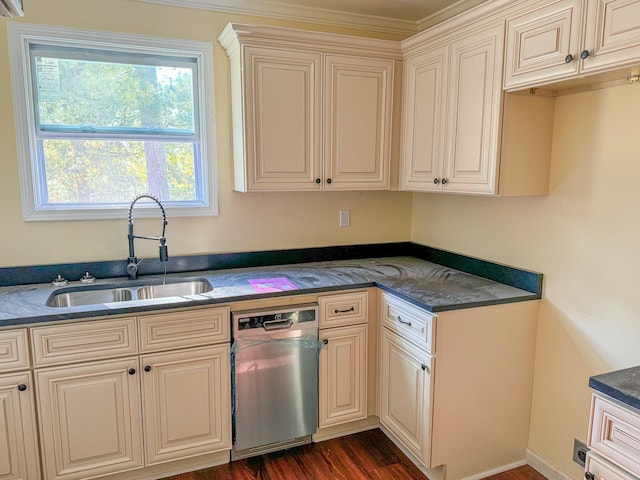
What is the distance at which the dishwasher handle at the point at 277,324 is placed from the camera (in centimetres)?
225

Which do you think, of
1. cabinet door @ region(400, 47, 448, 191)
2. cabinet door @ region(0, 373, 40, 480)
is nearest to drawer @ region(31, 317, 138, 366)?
cabinet door @ region(0, 373, 40, 480)

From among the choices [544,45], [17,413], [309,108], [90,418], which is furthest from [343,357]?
[544,45]

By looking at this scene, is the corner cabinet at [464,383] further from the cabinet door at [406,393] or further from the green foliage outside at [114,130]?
the green foliage outside at [114,130]

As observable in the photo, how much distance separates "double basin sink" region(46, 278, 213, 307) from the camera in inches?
91.2

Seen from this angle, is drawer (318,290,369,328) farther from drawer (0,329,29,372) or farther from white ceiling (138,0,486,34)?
white ceiling (138,0,486,34)

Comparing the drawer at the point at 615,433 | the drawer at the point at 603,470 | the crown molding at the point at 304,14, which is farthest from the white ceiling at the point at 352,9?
the drawer at the point at 603,470

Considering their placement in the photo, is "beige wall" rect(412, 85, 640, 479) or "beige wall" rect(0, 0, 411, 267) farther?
"beige wall" rect(0, 0, 411, 267)

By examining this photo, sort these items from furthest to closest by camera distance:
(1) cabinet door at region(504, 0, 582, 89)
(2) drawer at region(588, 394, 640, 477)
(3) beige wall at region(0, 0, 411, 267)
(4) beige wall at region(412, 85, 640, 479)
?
1. (3) beige wall at region(0, 0, 411, 267)
2. (4) beige wall at region(412, 85, 640, 479)
3. (1) cabinet door at region(504, 0, 582, 89)
4. (2) drawer at region(588, 394, 640, 477)

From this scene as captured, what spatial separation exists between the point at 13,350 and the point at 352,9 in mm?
2535

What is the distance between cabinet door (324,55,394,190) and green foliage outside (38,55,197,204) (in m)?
0.83

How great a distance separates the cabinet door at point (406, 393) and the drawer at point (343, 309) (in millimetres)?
168

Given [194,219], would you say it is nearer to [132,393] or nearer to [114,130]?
[114,130]

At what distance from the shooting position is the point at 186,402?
2.18 meters

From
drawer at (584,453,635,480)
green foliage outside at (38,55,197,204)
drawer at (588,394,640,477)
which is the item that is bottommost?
drawer at (584,453,635,480)
